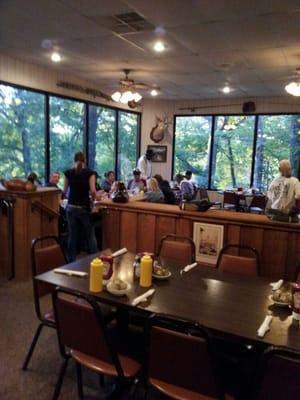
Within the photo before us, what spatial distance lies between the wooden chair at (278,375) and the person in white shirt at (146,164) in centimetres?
741

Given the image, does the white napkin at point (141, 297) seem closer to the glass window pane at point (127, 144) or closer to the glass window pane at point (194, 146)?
the glass window pane at point (127, 144)

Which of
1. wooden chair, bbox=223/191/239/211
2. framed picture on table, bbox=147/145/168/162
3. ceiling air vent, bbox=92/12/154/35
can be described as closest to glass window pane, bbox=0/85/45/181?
ceiling air vent, bbox=92/12/154/35

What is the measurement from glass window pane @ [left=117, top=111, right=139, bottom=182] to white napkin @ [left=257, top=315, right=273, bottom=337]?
7075mm

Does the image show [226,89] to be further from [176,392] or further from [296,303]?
[176,392]

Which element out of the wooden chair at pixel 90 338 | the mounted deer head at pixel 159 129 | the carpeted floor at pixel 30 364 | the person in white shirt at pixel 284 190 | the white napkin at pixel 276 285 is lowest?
the carpeted floor at pixel 30 364

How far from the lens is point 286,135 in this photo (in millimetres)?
8203

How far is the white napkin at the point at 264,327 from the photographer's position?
1693 mm

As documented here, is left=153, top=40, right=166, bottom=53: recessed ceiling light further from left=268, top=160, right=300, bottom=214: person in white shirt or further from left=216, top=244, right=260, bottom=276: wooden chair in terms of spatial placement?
left=216, top=244, right=260, bottom=276: wooden chair

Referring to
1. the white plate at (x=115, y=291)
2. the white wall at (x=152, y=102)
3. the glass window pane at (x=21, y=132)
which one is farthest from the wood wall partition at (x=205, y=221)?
the white wall at (x=152, y=102)

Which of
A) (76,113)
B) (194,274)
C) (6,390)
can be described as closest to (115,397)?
(6,390)

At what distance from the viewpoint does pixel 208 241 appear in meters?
3.64

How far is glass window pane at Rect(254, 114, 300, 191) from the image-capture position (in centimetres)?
812

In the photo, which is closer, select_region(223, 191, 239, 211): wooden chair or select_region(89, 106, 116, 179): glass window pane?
select_region(89, 106, 116, 179): glass window pane

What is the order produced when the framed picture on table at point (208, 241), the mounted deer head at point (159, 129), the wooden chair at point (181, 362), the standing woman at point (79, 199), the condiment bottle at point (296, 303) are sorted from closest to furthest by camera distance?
the wooden chair at point (181, 362) < the condiment bottle at point (296, 303) < the framed picture on table at point (208, 241) < the standing woman at point (79, 199) < the mounted deer head at point (159, 129)
